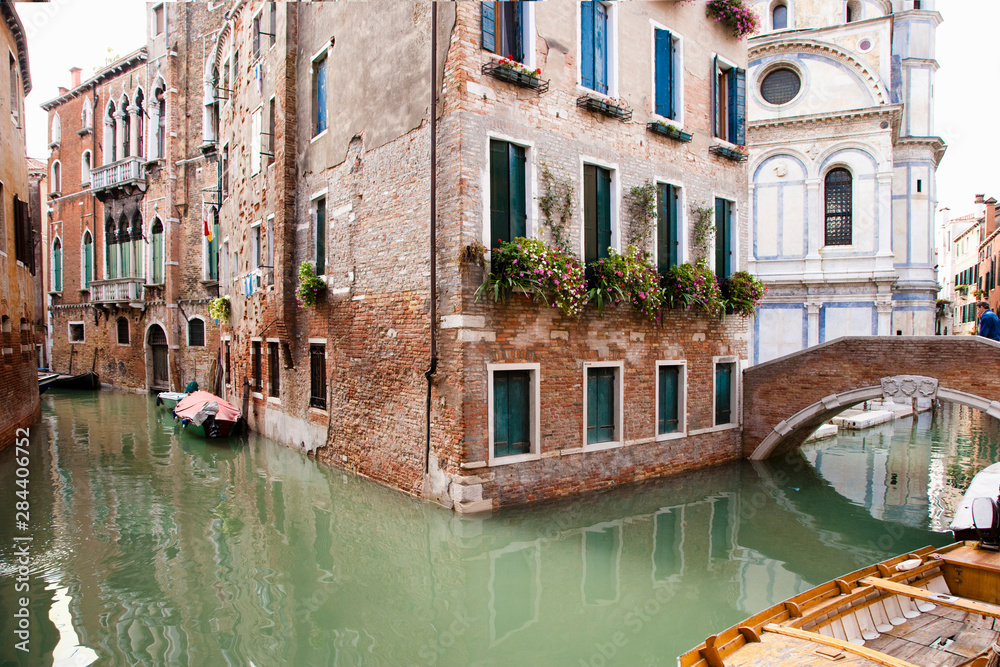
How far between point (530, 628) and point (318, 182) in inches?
320

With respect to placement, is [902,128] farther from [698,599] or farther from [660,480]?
[698,599]

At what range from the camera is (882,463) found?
12.7 metres

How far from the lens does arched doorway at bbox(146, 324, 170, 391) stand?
72.5 ft

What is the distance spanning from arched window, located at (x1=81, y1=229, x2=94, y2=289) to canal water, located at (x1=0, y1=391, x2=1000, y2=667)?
48.6 feet

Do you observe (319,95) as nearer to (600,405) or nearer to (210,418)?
(210,418)

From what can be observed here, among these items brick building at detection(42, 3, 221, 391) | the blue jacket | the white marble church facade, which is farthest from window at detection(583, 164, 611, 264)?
brick building at detection(42, 3, 221, 391)

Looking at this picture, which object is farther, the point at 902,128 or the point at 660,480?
the point at 902,128

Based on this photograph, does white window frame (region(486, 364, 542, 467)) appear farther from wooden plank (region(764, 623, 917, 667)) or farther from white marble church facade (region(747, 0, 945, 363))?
white marble church facade (region(747, 0, 945, 363))

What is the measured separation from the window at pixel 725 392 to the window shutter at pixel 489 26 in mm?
6292

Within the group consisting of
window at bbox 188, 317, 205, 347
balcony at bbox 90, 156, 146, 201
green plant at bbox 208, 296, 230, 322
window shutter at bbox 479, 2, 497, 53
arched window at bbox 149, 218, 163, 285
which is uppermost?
balcony at bbox 90, 156, 146, 201

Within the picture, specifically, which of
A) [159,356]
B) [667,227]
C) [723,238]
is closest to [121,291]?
[159,356]

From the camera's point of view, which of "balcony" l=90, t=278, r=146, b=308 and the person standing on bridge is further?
"balcony" l=90, t=278, r=146, b=308

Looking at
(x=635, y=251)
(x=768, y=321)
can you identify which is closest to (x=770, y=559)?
(x=635, y=251)

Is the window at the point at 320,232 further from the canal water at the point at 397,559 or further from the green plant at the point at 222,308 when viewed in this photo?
the green plant at the point at 222,308
